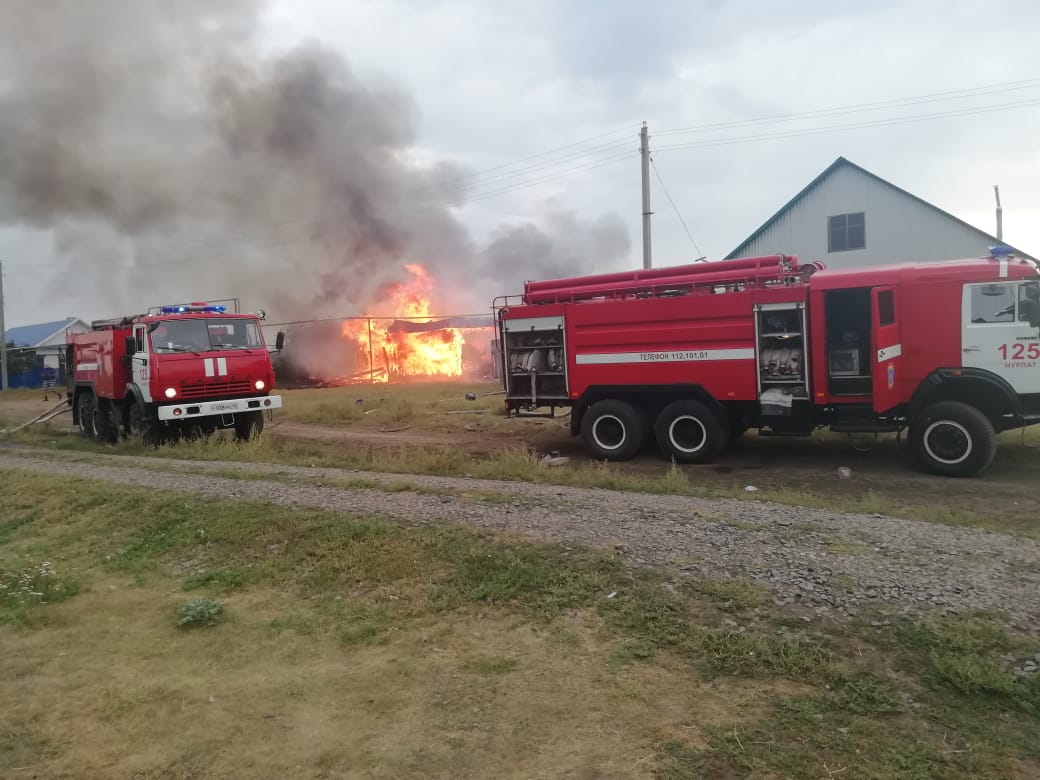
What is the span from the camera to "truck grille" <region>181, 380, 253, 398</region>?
12312mm

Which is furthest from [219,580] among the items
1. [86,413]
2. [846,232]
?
[846,232]

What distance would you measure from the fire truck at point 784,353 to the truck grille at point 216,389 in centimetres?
495

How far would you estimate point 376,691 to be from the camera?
137 inches

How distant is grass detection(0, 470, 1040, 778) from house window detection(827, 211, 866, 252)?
22.0 meters

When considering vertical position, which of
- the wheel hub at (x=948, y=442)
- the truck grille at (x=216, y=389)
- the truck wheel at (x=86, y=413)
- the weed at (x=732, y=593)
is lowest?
the weed at (x=732, y=593)

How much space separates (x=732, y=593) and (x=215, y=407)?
35.4ft

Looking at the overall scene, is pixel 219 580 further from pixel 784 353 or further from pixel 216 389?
pixel 216 389

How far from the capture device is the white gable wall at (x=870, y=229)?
2208 centimetres

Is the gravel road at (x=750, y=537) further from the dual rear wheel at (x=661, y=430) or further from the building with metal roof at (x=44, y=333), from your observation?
the building with metal roof at (x=44, y=333)

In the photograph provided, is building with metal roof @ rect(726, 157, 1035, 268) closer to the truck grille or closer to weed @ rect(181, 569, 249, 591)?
the truck grille

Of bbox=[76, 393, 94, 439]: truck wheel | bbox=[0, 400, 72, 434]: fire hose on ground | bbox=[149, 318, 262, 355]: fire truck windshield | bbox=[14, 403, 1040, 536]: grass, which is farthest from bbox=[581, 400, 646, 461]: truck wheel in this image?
bbox=[0, 400, 72, 434]: fire hose on ground

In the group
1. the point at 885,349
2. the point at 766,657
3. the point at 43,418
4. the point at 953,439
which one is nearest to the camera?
the point at 766,657

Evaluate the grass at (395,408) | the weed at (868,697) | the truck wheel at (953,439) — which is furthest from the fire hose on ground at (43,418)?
the weed at (868,697)

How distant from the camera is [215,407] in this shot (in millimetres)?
12547
